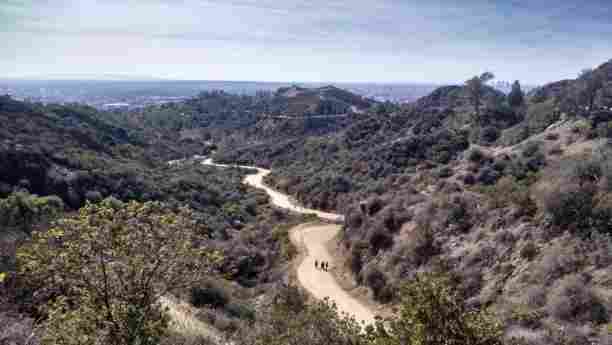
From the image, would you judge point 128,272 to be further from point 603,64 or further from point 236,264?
point 603,64

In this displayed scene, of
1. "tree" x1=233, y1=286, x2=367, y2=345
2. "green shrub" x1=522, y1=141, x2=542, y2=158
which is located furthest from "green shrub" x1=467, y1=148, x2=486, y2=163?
"tree" x1=233, y1=286, x2=367, y2=345

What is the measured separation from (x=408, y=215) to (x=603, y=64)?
7047 centimetres

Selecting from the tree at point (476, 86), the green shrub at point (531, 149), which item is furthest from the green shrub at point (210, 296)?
the tree at point (476, 86)

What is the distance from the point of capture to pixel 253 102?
153 meters

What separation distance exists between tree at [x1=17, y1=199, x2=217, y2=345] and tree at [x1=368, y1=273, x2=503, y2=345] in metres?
3.29

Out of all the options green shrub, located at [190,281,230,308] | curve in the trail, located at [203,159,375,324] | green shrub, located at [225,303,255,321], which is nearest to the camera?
green shrub, located at [225,303,255,321]

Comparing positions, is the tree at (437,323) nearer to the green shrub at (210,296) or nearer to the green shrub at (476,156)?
the green shrub at (210,296)

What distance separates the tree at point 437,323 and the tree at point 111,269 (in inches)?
129

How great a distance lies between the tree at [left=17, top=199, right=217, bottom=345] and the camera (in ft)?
16.7

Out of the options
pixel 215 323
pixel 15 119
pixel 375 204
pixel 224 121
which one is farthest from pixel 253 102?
pixel 215 323

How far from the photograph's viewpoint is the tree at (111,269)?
5.10 meters

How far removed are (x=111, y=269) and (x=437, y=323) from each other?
15.7 feet

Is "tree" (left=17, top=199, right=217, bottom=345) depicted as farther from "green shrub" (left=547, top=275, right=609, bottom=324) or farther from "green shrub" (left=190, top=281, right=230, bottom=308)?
"green shrub" (left=547, top=275, right=609, bottom=324)

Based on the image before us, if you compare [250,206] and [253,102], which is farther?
[253,102]
